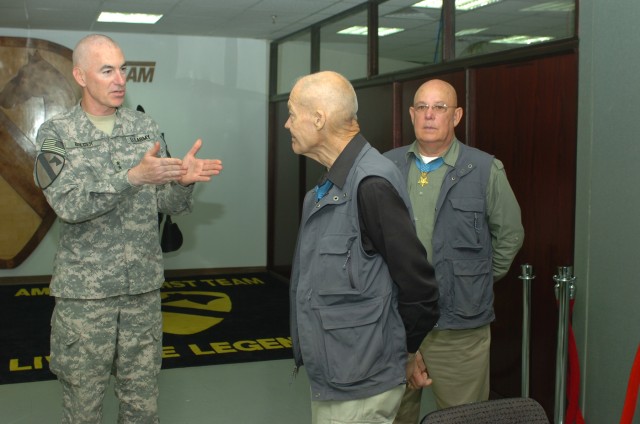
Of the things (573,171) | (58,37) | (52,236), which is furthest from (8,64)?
(573,171)

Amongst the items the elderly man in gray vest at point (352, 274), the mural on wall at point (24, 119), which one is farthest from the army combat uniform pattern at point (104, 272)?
the mural on wall at point (24, 119)

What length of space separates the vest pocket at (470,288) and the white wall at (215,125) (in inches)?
218

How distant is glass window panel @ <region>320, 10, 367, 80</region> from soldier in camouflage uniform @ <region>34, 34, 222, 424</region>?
3.78m

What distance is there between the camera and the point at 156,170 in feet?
8.02

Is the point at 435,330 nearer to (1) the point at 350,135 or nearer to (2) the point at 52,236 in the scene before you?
(1) the point at 350,135

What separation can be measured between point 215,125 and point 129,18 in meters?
1.58

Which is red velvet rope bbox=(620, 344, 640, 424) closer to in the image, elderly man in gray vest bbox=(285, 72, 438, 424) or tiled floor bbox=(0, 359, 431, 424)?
elderly man in gray vest bbox=(285, 72, 438, 424)

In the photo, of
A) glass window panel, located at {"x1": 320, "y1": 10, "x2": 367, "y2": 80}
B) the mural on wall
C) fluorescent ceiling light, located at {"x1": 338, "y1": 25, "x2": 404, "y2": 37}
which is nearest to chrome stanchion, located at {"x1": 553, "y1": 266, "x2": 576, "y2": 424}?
fluorescent ceiling light, located at {"x1": 338, "y1": 25, "x2": 404, "y2": 37}

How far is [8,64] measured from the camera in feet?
25.0

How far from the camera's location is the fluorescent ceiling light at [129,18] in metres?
6.92

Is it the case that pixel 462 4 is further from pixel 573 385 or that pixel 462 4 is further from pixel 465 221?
pixel 573 385

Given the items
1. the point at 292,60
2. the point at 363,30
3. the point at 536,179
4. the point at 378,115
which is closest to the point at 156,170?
the point at 536,179

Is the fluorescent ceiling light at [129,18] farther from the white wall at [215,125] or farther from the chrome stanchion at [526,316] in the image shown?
the chrome stanchion at [526,316]

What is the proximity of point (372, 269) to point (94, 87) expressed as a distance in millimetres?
1333
